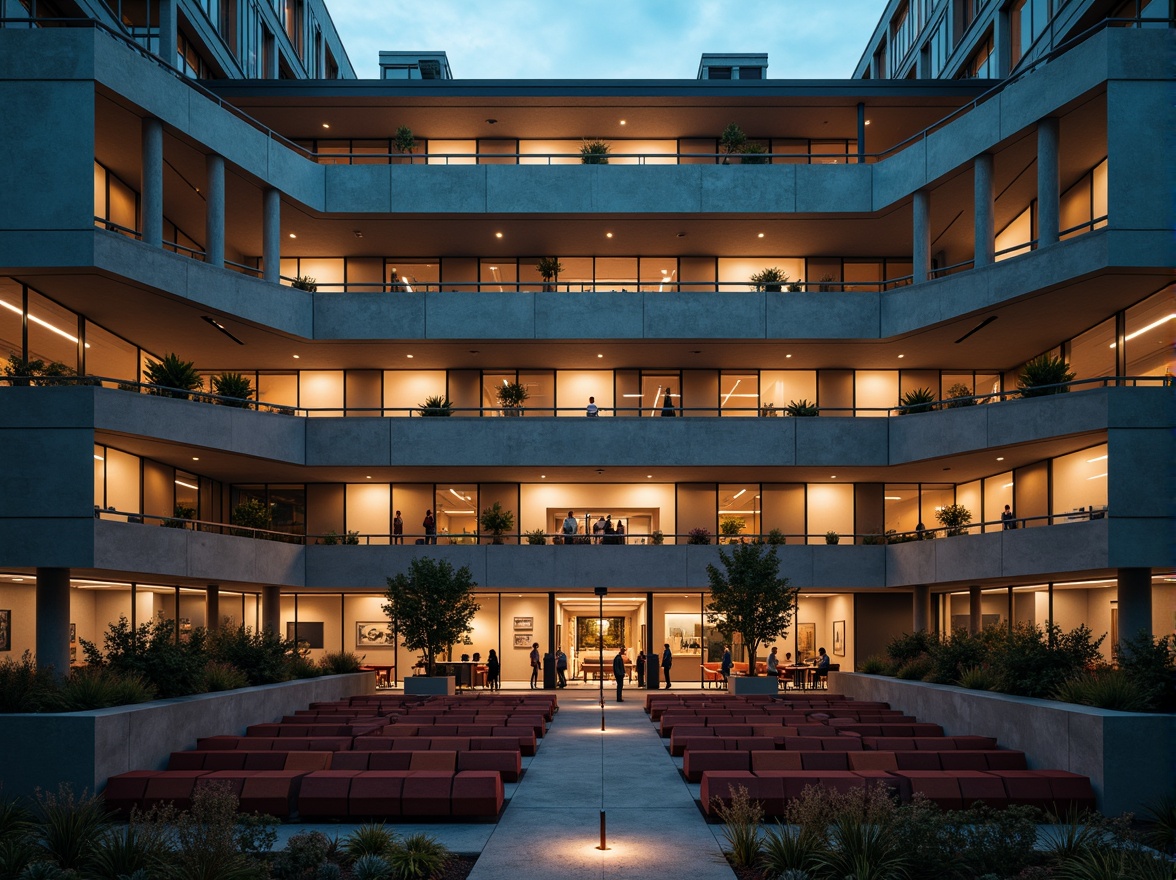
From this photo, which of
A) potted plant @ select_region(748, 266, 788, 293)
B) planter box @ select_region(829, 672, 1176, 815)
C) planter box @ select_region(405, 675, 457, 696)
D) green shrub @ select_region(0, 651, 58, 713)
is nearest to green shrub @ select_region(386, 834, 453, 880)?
green shrub @ select_region(0, 651, 58, 713)

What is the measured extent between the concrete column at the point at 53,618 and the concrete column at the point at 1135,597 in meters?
28.1

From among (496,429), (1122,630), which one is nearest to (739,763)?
(1122,630)

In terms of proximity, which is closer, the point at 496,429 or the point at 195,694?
the point at 195,694

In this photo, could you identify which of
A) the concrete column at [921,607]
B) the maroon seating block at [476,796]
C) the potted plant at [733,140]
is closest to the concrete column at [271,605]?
the concrete column at [921,607]

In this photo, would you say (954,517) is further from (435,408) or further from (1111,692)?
(1111,692)

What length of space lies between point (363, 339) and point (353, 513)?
25.0 ft

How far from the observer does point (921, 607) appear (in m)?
38.1

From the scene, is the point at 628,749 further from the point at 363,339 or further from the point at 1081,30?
the point at 1081,30

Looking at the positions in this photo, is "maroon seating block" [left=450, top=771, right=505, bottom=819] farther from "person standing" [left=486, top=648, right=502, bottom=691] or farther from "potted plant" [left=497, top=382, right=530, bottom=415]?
"potted plant" [left=497, top=382, right=530, bottom=415]

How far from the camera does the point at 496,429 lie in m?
38.3

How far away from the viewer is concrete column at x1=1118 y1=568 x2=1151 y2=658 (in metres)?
27.7

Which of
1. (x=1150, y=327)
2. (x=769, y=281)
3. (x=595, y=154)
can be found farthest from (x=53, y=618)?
(x=1150, y=327)

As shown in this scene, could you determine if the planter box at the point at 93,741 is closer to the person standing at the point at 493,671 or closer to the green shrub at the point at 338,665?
the green shrub at the point at 338,665

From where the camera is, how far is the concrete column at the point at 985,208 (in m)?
33.2
